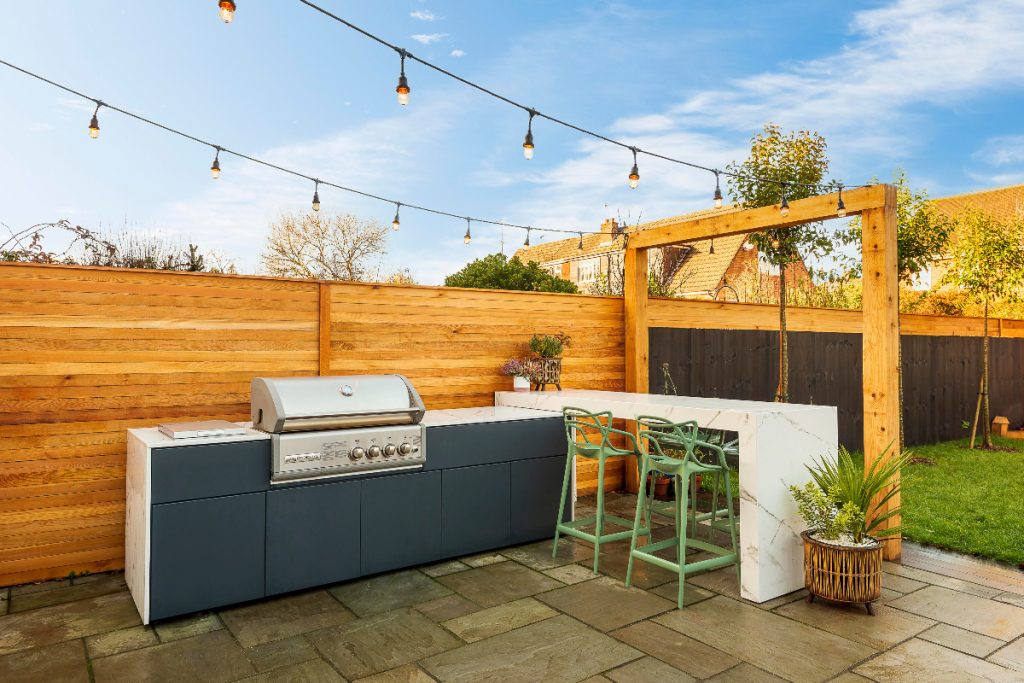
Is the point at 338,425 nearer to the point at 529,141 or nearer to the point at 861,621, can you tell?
the point at 529,141

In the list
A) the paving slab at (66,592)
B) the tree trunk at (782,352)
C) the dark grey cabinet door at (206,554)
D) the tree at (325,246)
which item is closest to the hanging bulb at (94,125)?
the dark grey cabinet door at (206,554)

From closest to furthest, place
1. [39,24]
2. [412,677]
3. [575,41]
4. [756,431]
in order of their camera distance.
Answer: [412,677], [756,431], [39,24], [575,41]

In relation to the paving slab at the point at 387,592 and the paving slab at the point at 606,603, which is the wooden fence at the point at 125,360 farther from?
the paving slab at the point at 606,603

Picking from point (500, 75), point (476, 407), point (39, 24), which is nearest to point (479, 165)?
point (500, 75)

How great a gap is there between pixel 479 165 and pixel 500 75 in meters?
2.97

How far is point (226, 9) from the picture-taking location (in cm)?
264

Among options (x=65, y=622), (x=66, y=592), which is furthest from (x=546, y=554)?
(x=66, y=592)

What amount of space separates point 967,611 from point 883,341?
4.86 feet

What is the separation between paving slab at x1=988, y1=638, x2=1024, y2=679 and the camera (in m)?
2.62

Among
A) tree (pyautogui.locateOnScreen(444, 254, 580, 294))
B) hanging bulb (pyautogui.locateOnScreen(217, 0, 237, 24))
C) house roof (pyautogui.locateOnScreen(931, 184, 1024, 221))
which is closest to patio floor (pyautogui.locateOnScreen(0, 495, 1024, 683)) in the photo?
hanging bulb (pyautogui.locateOnScreen(217, 0, 237, 24))

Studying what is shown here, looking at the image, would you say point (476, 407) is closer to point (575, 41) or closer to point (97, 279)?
point (97, 279)

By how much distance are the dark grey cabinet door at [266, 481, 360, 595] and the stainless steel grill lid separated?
0.35 m

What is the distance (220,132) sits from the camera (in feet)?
29.3

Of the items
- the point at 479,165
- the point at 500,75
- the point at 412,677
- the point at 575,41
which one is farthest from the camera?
the point at 479,165
